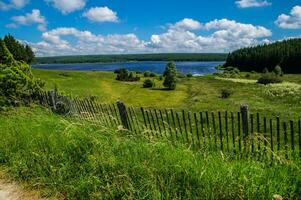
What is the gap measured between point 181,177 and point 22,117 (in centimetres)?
576

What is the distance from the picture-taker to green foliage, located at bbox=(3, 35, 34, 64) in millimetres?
91762

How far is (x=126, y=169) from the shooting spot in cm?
591

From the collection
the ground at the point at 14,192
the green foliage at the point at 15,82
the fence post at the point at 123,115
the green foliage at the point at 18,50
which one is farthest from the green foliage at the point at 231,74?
the ground at the point at 14,192

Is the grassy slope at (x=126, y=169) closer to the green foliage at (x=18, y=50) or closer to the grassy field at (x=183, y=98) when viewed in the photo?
the grassy field at (x=183, y=98)

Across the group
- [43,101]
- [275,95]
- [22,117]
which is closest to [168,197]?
[22,117]

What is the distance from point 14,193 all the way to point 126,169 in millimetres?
2004

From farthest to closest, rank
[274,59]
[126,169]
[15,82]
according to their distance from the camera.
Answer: [274,59]
[15,82]
[126,169]

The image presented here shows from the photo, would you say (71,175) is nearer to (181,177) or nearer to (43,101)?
(181,177)

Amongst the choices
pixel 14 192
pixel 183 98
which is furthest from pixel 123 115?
pixel 183 98

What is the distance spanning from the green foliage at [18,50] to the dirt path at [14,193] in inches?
3420

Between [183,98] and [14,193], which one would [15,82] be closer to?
[14,193]

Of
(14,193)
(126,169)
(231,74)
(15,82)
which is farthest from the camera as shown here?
(231,74)

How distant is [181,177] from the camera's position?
5.42 metres

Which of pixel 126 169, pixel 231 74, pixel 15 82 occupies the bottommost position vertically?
pixel 231 74
